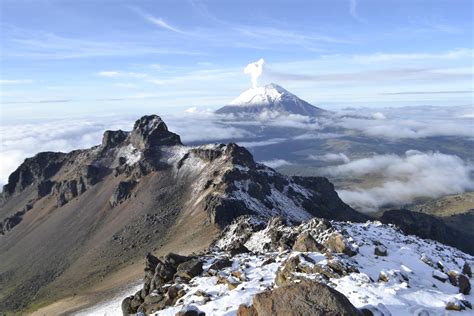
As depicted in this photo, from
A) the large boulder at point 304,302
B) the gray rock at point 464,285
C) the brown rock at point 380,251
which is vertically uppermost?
the large boulder at point 304,302

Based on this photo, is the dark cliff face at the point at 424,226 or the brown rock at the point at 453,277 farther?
the dark cliff face at the point at 424,226

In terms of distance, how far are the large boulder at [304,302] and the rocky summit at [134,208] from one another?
58.7m

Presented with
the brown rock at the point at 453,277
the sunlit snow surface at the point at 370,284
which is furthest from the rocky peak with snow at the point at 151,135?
the brown rock at the point at 453,277

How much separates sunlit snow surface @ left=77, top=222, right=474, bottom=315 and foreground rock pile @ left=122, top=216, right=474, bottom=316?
7cm

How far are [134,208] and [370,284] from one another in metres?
104

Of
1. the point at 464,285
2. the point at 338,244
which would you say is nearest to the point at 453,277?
the point at 464,285

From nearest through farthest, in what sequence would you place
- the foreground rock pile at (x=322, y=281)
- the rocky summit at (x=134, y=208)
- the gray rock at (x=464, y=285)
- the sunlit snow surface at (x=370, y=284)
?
the foreground rock pile at (x=322, y=281), the sunlit snow surface at (x=370, y=284), the gray rock at (x=464, y=285), the rocky summit at (x=134, y=208)

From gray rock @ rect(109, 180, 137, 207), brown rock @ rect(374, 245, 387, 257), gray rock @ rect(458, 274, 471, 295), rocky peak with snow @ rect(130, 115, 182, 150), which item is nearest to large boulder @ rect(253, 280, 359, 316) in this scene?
gray rock @ rect(458, 274, 471, 295)

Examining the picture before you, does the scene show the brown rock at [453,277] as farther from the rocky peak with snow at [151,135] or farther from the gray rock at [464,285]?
the rocky peak with snow at [151,135]

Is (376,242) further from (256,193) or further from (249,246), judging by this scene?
(256,193)

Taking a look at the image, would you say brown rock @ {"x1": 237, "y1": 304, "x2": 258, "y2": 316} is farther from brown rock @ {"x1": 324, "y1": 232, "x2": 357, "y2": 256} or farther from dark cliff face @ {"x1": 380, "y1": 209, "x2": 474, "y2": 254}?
dark cliff face @ {"x1": 380, "y1": 209, "x2": 474, "y2": 254}

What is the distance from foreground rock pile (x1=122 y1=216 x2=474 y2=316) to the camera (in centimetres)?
2670

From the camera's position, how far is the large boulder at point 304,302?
25.1 meters

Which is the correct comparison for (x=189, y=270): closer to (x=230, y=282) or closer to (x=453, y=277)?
(x=230, y=282)
